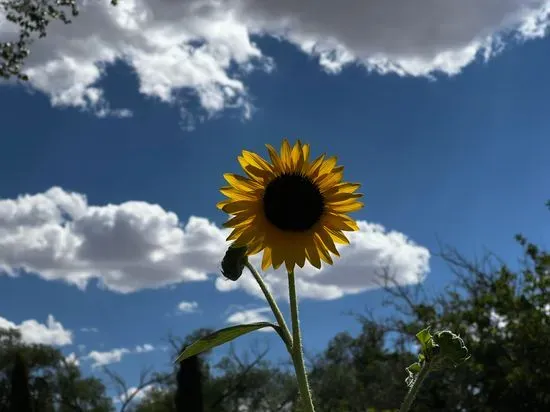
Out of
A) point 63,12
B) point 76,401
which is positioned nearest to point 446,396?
point 63,12

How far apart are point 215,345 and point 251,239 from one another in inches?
10.8

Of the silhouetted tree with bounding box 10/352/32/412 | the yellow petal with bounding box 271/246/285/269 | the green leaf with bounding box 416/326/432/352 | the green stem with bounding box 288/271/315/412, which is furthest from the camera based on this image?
the silhouetted tree with bounding box 10/352/32/412

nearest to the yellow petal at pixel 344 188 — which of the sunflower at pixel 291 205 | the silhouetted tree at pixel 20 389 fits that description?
the sunflower at pixel 291 205

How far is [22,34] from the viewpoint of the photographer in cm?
1291

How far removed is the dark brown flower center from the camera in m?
1.71

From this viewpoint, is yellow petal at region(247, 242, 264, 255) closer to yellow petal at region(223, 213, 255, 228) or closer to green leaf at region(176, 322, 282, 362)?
yellow petal at region(223, 213, 255, 228)

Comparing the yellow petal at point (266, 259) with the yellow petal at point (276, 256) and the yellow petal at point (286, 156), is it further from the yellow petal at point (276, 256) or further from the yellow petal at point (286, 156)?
the yellow petal at point (286, 156)

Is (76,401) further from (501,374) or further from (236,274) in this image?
(236,274)

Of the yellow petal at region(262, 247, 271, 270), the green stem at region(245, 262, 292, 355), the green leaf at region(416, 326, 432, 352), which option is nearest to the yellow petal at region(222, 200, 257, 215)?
the yellow petal at region(262, 247, 271, 270)

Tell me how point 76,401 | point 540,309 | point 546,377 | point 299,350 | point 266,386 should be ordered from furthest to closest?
point 266,386 → point 76,401 → point 540,309 → point 546,377 → point 299,350

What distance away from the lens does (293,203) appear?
1749 millimetres

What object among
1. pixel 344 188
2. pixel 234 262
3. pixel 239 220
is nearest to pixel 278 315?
pixel 234 262

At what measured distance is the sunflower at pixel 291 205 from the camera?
1.68m

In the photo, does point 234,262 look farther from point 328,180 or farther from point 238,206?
point 328,180
